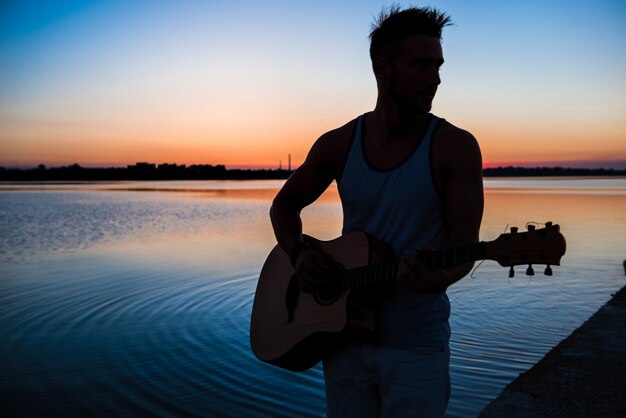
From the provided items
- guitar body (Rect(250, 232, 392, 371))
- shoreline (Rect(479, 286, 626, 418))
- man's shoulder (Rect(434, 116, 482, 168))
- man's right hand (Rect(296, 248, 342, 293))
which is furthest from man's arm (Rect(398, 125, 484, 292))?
shoreline (Rect(479, 286, 626, 418))

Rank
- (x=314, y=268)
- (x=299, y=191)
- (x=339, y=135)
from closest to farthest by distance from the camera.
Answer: (x=339, y=135) < (x=314, y=268) < (x=299, y=191)

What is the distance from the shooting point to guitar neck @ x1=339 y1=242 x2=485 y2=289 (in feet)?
6.68

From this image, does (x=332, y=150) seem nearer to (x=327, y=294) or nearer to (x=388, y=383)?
(x=327, y=294)

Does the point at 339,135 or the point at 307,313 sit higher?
the point at 339,135

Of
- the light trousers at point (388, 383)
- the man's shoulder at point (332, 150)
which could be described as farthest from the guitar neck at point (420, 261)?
the man's shoulder at point (332, 150)

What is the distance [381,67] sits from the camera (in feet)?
7.95

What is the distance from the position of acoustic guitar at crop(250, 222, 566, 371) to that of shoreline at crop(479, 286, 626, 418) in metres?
1.88

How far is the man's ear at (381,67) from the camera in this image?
2.38 m

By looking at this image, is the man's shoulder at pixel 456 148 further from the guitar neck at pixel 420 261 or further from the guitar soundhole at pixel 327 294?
the guitar soundhole at pixel 327 294

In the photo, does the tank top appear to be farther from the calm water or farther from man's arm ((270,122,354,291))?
the calm water

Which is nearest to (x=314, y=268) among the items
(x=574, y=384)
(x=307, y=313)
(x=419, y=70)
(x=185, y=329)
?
(x=307, y=313)

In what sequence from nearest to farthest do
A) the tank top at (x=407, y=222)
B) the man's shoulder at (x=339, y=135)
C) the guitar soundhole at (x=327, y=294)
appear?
the tank top at (x=407, y=222) → the man's shoulder at (x=339, y=135) → the guitar soundhole at (x=327, y=294)

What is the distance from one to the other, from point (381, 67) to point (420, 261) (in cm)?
97

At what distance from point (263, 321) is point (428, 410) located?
145cm
